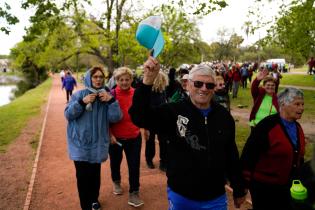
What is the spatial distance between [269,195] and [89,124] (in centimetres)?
224

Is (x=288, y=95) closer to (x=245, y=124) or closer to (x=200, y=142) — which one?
(x=200, y=142)

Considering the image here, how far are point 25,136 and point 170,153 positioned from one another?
368 inches

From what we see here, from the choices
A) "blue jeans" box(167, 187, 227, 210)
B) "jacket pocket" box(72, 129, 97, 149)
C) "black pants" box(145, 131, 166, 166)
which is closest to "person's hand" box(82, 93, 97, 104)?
"jacket pocket" box(72, 129, 97, 149)

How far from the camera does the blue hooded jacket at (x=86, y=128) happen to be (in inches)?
168

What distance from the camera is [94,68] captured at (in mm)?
4395

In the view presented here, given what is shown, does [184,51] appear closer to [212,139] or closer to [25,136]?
[25,136]

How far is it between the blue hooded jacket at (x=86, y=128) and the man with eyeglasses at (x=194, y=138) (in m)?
1.68

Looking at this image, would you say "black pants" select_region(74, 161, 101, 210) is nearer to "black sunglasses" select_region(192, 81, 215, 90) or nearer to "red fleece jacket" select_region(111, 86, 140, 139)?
"red fleece jacket" select_region(111, 86, 140, 139)

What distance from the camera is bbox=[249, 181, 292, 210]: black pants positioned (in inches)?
131

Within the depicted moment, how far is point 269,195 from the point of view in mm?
3365

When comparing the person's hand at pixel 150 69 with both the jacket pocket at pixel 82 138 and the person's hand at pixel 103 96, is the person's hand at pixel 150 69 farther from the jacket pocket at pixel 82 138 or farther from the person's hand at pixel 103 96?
the jacket pocket at pixel 82 138

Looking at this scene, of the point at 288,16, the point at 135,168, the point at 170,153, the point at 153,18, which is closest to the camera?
the point at 153,18

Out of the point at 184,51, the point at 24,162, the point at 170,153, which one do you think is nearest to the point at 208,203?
the point at 170,153

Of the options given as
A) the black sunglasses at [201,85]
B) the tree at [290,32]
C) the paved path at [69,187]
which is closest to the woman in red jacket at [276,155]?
the black sunglasses at [201,85]
